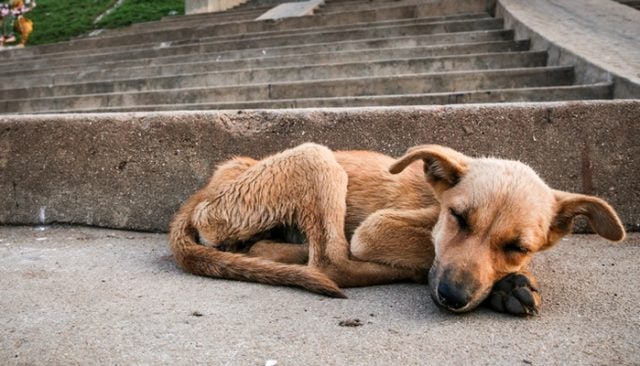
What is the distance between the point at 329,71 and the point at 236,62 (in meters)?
2.25

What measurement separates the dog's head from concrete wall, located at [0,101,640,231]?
1.21 metres

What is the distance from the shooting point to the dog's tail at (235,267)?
11.5 feet

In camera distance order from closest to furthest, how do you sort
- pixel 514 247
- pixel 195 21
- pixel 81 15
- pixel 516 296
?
pixel 516 296 → pixel 514 247 → pixel 195 21 → pixel 81 15

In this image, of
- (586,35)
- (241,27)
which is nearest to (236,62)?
(241,27)

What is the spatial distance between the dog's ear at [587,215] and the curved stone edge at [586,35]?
88.7 inches

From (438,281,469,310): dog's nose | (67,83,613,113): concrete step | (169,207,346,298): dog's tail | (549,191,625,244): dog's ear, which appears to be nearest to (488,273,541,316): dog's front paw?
(438,281,469,310): dog's nose

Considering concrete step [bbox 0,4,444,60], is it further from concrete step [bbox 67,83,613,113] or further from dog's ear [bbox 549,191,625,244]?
dog's ear [bbox 549,191,625,244]

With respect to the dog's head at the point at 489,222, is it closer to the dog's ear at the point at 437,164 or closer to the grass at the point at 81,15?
the dog's ear at the point at 437,164

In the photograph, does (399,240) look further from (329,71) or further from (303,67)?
(303,67)

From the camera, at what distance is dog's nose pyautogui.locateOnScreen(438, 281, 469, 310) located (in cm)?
298

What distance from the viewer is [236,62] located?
1013 centimetres

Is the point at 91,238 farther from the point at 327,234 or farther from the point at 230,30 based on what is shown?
the point at 230,30

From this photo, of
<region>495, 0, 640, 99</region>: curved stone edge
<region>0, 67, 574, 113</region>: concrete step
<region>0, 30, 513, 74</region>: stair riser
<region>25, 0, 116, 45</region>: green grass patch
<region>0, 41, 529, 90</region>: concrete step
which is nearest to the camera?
<region>495, 0, 640, 99</region>: curved stone edge

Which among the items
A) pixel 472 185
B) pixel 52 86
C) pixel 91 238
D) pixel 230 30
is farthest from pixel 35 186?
pixel 230 30
